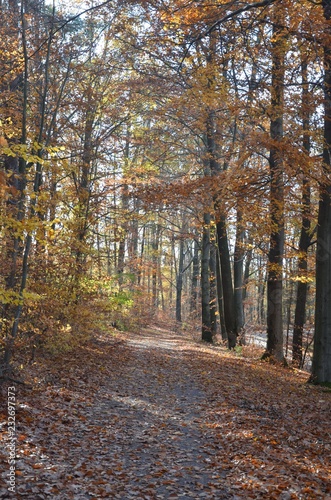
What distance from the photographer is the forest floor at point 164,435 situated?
5.53m

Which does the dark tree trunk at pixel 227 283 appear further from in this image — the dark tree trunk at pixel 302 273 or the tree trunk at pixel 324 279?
the tree trunk at pixel 324 279

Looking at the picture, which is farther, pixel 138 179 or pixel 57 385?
pixel 138 179

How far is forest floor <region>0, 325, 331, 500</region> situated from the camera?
553 cm

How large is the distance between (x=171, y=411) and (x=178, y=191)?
6519mm

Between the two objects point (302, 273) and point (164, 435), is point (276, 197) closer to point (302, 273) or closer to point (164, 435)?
point (302, 273)

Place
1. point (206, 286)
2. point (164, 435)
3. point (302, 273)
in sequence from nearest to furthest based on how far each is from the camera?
point (164, 435) < point (302, 273) < point (206, 286)

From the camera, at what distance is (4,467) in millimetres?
5488

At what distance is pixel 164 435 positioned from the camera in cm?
754

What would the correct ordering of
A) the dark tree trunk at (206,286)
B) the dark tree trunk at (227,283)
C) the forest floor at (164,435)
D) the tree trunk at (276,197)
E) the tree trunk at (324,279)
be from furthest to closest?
the dark tree trunk at (206,286)
the dark tree trunk at (227,283)
the tree trunk at (276,197)
the tree trunk at (324,279)
the forest floor at (164,435)

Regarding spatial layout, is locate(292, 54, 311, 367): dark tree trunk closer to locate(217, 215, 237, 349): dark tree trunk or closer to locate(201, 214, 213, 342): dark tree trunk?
locate(217, 215, 237, 349): dark tree trunk

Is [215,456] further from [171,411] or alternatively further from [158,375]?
[158,375]

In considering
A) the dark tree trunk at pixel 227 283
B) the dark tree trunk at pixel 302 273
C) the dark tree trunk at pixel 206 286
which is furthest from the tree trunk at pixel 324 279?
the dark tree trunk at pixel 206 286

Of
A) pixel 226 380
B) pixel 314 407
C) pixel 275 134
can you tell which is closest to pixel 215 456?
pixel 314 407

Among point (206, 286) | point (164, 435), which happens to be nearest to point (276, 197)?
point (164, 435)
